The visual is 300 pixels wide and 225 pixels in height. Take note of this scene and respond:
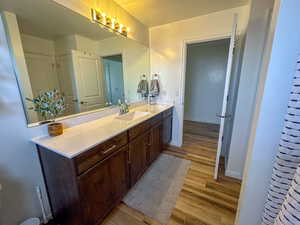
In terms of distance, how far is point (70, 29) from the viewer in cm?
146

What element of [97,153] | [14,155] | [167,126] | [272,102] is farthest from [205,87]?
[14,155]

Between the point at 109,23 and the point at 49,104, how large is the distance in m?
1.33

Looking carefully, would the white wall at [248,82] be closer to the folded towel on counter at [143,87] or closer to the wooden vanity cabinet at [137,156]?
the wooden vanity cabinet at [137,156]

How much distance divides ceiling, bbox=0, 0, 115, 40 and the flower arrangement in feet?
1.81

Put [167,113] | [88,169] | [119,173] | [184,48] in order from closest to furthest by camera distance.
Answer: [88,169] → [119,173] → [184,48] → [167,113]

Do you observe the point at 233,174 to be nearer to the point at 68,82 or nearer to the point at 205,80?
the point at 68,82

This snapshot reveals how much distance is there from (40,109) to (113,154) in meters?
0.78

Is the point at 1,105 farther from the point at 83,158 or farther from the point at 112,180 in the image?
the point at 112,180

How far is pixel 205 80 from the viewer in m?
4.33

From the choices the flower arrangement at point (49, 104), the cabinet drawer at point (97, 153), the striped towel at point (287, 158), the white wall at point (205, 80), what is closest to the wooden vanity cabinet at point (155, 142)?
the cabinet drawer at point (97, 153)

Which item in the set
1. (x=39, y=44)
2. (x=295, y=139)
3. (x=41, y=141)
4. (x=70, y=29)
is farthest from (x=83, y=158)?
(x=70, y=29)

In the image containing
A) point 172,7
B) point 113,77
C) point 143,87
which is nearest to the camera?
point 172,7

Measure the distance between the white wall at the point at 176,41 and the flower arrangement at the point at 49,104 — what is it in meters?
1.93

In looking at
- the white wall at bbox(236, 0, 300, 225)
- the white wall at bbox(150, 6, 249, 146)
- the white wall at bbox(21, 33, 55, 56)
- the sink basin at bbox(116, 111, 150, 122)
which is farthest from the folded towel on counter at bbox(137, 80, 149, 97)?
the white wall at bbox(236, 0, 300, 225)
